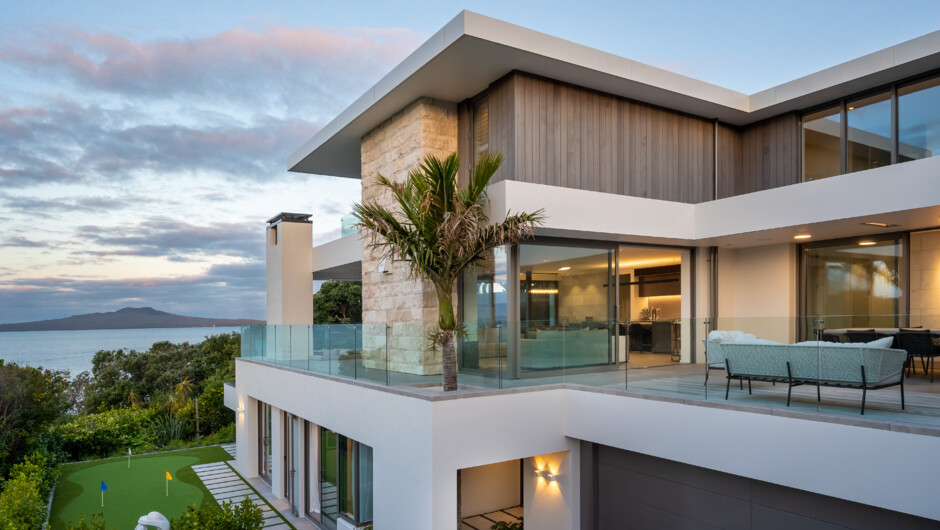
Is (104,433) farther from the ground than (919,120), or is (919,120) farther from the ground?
(919,120)

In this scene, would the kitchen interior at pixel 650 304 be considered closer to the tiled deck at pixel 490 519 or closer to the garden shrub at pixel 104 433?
the tiled deck at pixel 490 519

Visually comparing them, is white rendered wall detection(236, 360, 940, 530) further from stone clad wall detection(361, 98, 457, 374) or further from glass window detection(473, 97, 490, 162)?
glass window detection(473, 97, 490, 162)

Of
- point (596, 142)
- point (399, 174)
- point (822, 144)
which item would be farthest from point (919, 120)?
point (399, 174)

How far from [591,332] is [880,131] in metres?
6.62

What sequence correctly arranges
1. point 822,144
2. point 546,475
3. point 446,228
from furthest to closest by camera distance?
point 822,144, point 546,475, point 446,228

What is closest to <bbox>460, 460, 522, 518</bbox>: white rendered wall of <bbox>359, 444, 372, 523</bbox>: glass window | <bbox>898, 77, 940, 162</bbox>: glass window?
<bbox>359, 444, 372, 523</bbox>: glass window

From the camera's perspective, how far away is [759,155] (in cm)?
1261

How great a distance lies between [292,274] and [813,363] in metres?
15.1

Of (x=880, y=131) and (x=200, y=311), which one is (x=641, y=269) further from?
(x=200, y=311)

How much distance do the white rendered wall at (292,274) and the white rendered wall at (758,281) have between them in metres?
11.7

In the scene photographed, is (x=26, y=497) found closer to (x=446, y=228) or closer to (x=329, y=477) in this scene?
(x=329, y=477)

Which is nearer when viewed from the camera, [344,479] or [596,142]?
[344,479]

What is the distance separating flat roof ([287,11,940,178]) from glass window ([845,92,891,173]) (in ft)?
1.09

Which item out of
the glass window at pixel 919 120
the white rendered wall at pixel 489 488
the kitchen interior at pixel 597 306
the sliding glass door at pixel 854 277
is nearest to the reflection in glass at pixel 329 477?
the white rendered wall at pixel 489 488
